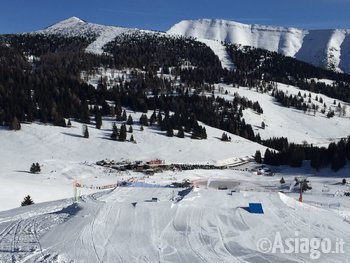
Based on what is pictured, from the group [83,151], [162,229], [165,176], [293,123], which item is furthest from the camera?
[293,123]

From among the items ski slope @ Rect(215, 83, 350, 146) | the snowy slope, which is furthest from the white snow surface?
ski slope @ Rect(215, 83, 350, 146)

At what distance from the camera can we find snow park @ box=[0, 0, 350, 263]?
99.5 ft

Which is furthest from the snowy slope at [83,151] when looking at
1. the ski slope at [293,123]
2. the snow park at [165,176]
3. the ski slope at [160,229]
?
the ski slope at [293,123]

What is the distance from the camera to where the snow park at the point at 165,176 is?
30.3m

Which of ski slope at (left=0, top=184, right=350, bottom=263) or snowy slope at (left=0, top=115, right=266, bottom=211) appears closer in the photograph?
ski slope at (left=0, top=184, right=350, bottom=263)

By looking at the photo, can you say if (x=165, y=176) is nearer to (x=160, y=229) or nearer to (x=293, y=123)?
(x=160, y=229)

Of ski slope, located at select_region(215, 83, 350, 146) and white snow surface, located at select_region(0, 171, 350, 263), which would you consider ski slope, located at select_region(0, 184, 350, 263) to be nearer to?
white snow surface, located at select_region(0, 171, 350, 263)

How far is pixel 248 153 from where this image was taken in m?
113

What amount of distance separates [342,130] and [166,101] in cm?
6785

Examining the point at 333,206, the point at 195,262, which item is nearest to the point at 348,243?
the point at 195,262

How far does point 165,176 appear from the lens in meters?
82.1

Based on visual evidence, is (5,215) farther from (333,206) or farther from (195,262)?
(333,206)

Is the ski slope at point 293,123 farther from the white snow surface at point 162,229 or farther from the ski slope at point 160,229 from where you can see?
the ski slope at point 160,229

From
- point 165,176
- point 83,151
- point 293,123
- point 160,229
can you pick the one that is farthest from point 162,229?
point 293,123
